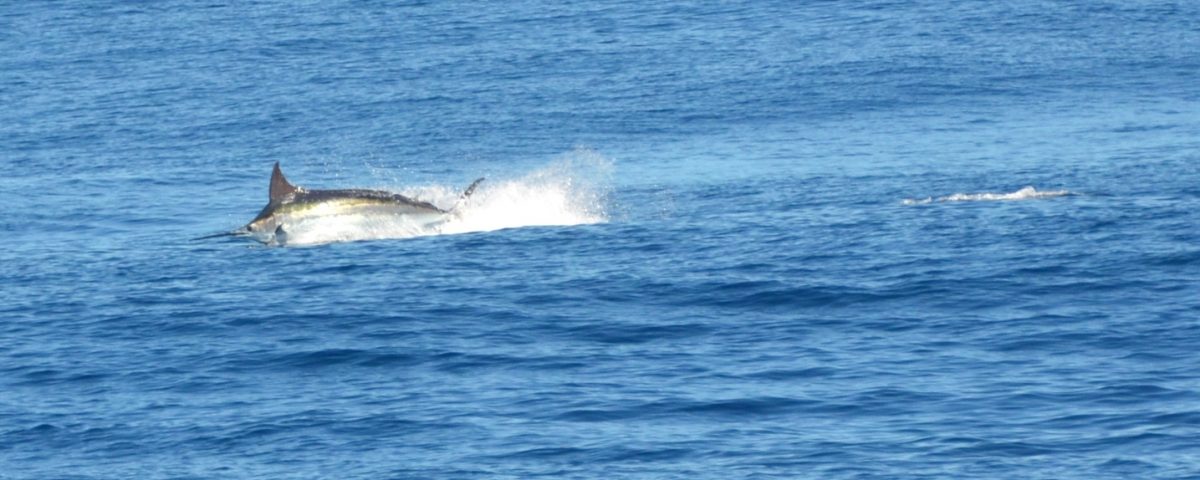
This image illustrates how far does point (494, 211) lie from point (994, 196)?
10257 millimetres

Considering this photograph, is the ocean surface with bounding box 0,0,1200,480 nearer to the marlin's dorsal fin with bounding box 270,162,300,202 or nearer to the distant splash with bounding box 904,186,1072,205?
the distant splash with bounding box 904,186,1072,205

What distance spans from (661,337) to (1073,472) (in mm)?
8568

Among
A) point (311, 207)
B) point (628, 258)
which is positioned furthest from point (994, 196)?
point (311, 207)

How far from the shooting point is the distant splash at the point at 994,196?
1503 inches

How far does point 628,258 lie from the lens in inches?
1335

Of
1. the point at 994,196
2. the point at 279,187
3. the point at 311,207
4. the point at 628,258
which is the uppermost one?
the point at 279,187

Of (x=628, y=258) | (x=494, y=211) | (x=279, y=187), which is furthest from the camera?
(x=494, y=211)

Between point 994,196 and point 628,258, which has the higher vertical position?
point 628,258

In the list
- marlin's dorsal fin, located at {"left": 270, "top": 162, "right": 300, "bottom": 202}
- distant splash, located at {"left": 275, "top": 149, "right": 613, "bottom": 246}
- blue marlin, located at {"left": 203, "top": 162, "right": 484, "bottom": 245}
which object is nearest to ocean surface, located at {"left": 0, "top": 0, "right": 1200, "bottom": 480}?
distant splash, located at {"left": 275, "top": 149, "right": 613, "bottom": 246}

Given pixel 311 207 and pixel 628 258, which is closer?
pixel 628 258

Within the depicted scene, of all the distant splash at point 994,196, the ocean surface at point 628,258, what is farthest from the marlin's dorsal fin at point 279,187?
the distant splash at point 994,196

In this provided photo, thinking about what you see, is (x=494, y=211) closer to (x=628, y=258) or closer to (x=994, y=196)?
(x=628, y=258)

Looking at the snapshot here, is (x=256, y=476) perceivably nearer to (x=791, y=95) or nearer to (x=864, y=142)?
(x=864, y=142)

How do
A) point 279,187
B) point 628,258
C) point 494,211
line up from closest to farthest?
point 628,258 < point 279,187 < point 494,211
